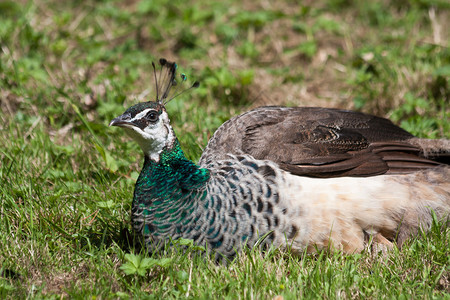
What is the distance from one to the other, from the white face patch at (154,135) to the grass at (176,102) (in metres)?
0.48

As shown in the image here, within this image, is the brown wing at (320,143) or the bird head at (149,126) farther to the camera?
the brown wing at (320,143)

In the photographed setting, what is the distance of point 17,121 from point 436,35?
3859 mm

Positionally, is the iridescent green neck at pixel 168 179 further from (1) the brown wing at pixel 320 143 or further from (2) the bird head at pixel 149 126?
(1) the brown wing at pixel 320 143

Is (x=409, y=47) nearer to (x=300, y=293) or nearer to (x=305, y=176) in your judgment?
(x=305, y=176)

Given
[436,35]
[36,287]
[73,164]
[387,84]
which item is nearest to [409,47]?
[436,35]

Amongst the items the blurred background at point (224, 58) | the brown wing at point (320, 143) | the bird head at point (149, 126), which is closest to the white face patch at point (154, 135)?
the bird head at point (149, 126)

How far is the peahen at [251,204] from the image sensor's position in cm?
311

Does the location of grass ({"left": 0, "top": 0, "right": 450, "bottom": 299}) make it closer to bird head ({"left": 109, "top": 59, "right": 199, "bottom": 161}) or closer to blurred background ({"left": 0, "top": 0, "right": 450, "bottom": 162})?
blurred background ({"left": 0, "top": 0, "right": 450, "bottom": 162})

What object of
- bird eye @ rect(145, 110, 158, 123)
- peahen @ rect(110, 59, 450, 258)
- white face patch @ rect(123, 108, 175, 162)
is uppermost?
bird eye @ rect(145, 110, 158, 123)

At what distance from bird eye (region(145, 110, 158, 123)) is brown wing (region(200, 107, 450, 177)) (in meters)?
0.52

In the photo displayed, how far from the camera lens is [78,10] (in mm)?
6527

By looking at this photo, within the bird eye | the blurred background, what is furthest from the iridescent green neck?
the blurred background

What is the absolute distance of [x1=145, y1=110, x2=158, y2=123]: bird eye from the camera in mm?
3160

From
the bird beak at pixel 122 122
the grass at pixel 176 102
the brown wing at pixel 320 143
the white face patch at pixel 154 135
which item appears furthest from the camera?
the brown wing at pixel 320 143
